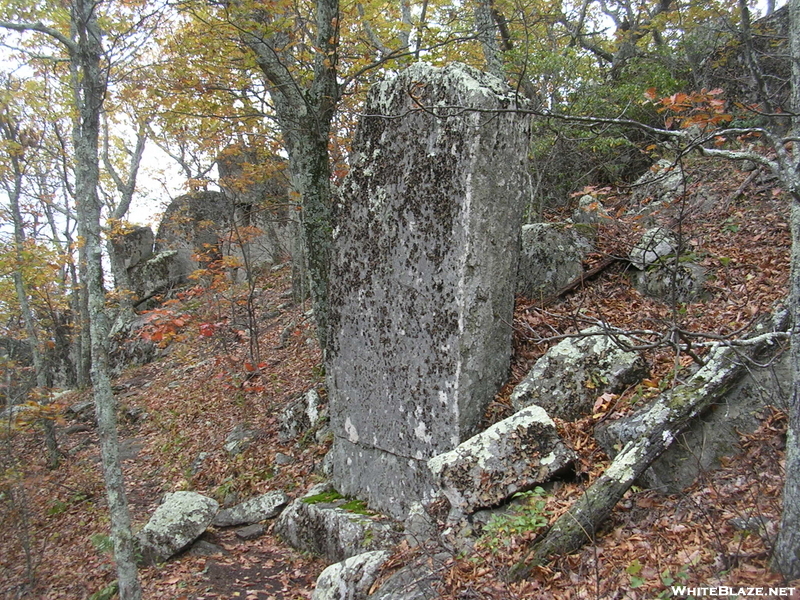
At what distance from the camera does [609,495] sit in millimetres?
3352

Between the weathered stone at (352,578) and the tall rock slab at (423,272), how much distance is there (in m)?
0.85

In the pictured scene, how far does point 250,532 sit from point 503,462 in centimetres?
367

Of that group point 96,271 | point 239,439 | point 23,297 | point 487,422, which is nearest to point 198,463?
point 239,439

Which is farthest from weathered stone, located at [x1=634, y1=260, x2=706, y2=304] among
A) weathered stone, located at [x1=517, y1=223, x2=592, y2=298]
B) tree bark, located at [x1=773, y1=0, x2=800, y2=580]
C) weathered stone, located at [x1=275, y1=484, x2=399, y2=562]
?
weathered stone, located at [x1=275, y1=484, x2=399, y2=562]

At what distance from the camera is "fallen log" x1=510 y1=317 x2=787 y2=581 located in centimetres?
328

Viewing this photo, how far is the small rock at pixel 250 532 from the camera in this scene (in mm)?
6129

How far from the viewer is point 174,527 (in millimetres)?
6066

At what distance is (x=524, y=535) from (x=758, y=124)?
7.50 metres

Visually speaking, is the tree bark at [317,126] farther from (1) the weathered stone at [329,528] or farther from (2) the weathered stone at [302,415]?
(1) the weathered stone at [329,528]

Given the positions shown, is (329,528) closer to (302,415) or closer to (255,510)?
(255,510)

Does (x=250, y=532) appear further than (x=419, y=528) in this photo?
Yes

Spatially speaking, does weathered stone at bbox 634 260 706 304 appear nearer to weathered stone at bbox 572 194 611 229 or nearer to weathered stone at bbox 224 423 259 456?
weathered stone at bbox 572 194 611 229

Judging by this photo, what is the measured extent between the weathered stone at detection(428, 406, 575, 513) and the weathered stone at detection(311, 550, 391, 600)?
2.81ft

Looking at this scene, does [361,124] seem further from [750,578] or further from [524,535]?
[750,578]
